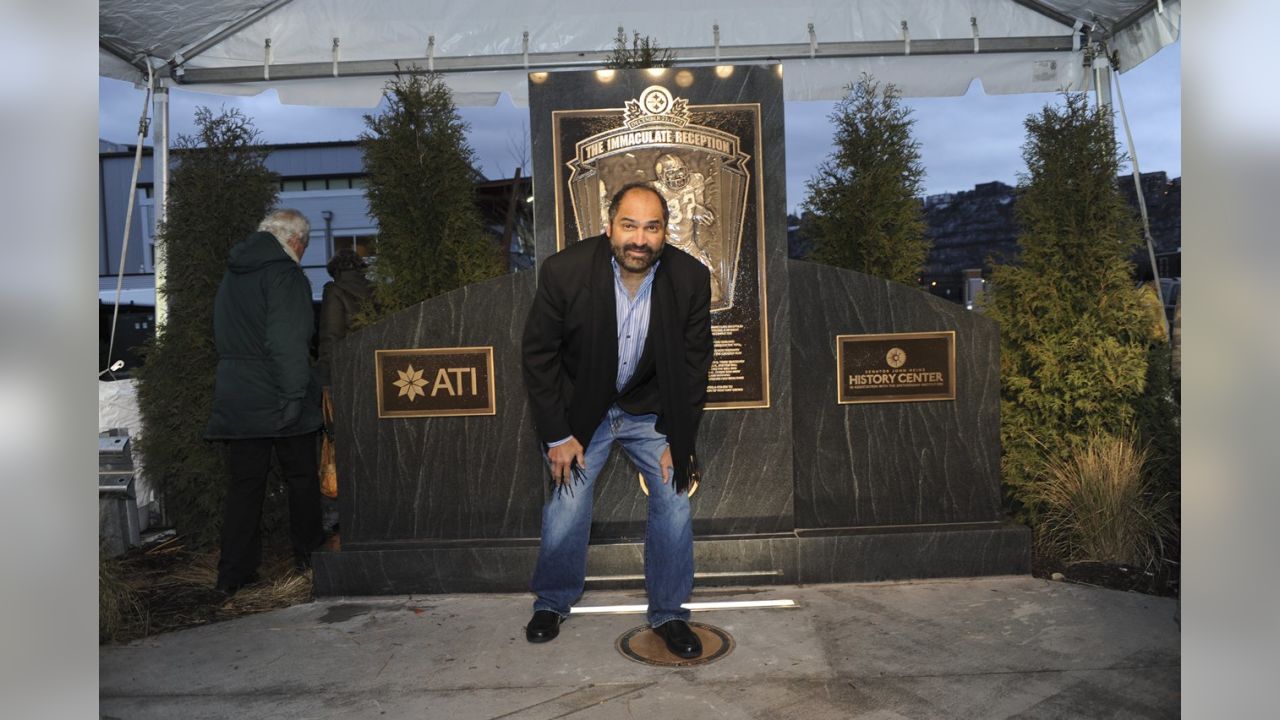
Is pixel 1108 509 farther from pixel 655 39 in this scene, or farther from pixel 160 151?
pixel 160 151

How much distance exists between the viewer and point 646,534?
161 inches

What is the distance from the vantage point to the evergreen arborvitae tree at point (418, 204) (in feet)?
17.7

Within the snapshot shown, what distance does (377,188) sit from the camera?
5.43 metres

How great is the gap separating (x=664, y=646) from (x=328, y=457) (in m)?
2.33

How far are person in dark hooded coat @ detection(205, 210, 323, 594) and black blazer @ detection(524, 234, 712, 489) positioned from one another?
161 cm

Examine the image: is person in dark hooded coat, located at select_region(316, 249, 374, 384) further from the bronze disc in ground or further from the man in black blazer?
the bronze disc in ground

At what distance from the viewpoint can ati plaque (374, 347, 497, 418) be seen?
4.82 meters

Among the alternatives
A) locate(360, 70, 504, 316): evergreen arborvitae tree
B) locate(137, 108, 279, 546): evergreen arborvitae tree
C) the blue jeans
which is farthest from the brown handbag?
the blue jeans
